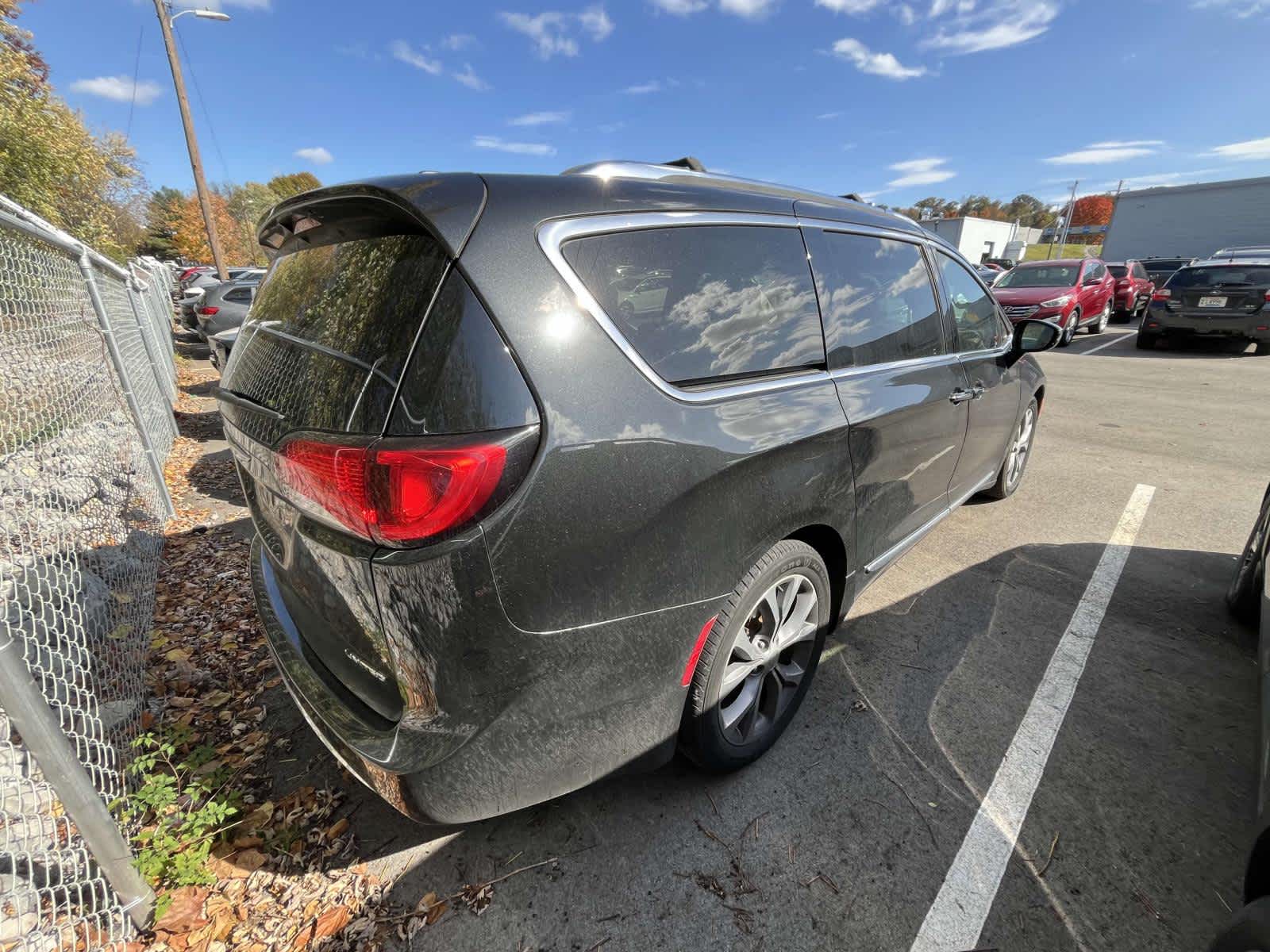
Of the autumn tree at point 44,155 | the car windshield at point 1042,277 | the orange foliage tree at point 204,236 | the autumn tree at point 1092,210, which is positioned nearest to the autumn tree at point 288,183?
the orange foliage tree at point 204,236

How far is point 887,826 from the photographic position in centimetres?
194

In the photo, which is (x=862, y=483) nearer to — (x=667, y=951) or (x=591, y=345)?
(x=591, y=345)

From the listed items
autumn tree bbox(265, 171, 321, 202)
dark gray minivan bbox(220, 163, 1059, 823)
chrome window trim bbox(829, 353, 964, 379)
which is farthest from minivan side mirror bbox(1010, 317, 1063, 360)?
autumn tree bbox(265, 171, 321, 202)

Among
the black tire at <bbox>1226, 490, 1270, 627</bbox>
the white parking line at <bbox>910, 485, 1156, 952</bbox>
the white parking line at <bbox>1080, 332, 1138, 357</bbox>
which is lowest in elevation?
the white parking line at <bbox>1080, 332, 1138, 357</bbox>

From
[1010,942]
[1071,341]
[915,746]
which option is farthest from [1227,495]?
[1071,341]

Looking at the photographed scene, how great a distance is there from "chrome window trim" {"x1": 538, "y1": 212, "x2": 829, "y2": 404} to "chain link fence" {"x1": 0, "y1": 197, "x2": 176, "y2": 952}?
1529 millimetres

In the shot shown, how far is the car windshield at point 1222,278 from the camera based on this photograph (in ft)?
34.8

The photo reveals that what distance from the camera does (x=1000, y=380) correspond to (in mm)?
3578

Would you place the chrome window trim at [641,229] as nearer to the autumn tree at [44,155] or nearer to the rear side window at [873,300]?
the rear side window at [873,300]

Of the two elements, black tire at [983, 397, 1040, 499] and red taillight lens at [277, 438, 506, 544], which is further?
black tire at [983, 397, 1040, 499]

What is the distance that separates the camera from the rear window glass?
4.48ft

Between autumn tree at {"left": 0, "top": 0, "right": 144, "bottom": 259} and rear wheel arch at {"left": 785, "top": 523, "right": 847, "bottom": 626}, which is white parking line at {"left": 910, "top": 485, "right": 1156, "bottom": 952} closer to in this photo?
rear wheel arch at {"left": 785, "top": 523, "right": 847, "bottom": 626}

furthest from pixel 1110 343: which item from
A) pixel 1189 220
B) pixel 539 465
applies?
pixel 1189 220

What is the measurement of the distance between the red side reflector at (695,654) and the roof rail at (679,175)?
4.36 feet
